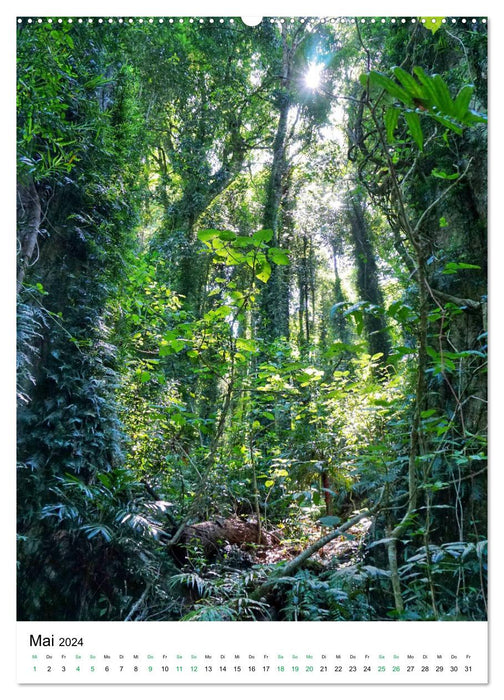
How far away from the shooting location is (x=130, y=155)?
3057 mm

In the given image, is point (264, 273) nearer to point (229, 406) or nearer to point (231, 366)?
point (231, 366)

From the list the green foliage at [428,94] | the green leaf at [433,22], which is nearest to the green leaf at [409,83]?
the green foliage at [428,94]

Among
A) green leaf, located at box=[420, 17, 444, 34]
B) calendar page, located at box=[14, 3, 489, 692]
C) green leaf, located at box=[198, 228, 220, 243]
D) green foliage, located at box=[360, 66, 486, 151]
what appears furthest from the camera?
A: green leaf, located at box=[198, 228, 220, 243]

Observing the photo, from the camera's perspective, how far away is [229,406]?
9.54ft

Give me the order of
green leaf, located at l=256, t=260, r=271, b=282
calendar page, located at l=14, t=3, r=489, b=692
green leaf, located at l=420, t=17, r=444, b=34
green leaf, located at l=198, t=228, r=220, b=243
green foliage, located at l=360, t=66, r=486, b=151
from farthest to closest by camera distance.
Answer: green leaf, located at l=256, t=260, r=271, b=282 < green leaf, located at l=198, t=228, r=220, b=243 < green leaf, located at l=420, t=17, r=444, b=34 < calendar page, located at l=14, t=3, r=489, b=692 < green foliage, located at l=360, t=66, r=486, b=151

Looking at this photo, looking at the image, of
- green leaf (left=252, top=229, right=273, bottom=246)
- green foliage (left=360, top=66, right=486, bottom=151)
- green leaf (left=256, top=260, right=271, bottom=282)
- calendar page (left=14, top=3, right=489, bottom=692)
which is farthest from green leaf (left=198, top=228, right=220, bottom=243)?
green foliage (left=360, top=66, right=486, bottom=151)

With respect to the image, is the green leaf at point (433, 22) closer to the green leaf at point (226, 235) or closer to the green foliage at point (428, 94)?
the green foliage at point (428, 94)

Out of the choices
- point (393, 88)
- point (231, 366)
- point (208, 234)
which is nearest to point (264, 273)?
Result: point (208, 234)

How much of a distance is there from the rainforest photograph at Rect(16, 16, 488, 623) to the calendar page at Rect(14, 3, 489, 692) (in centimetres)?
2

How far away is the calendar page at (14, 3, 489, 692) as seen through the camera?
1431mm

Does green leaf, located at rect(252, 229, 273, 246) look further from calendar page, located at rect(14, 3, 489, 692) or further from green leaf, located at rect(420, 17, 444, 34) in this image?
green leaf, located at rect(420, 17, 444, 34)

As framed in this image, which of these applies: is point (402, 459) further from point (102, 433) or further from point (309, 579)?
point (102, 433)
